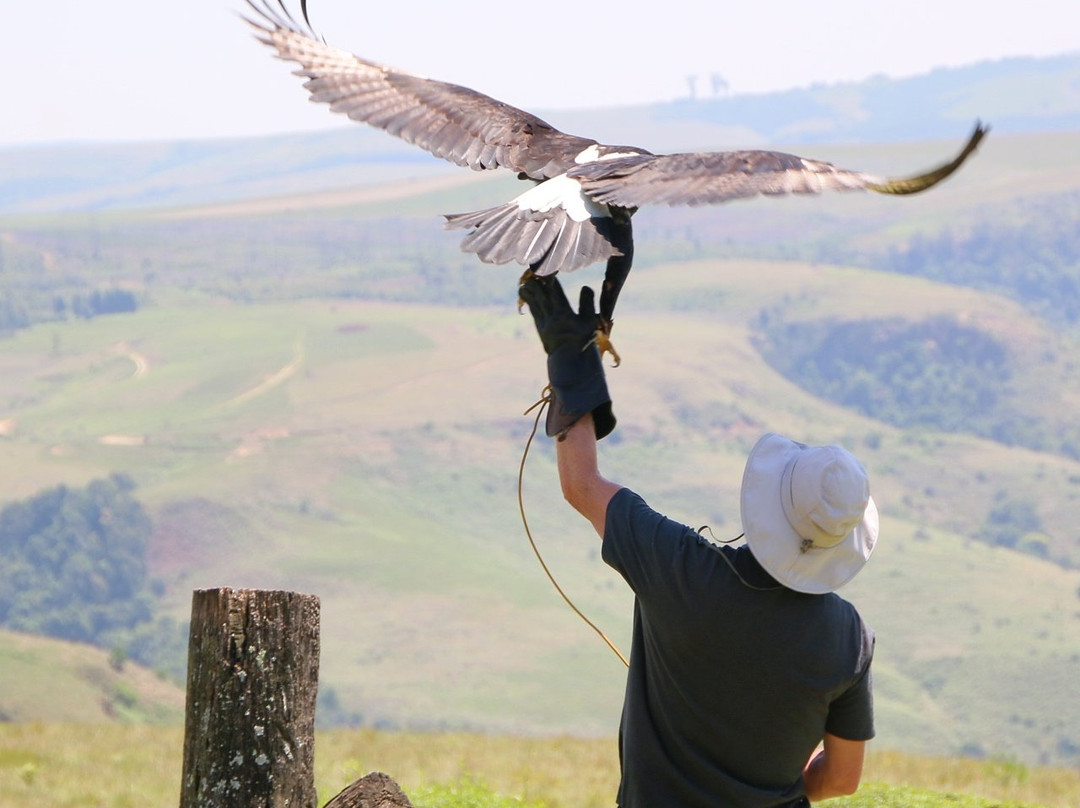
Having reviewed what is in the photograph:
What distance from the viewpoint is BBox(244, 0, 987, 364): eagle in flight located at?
4.27 m

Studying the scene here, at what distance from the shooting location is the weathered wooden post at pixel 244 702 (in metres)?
4.33

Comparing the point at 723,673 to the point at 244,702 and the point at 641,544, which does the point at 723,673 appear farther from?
the point at 244,702

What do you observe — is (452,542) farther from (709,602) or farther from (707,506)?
(709,602)

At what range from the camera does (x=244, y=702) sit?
4.34m

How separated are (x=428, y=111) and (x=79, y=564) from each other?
133 meters

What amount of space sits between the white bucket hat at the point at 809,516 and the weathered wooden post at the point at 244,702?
5.41ft

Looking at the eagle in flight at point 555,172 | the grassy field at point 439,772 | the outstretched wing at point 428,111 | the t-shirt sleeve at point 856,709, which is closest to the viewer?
the t-shirt sleeve at point 856,709

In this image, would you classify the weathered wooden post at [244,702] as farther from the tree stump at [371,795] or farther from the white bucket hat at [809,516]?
the white bucket hat at [809,516]

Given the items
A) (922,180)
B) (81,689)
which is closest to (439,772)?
(922,180)

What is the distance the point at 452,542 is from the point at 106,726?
12510 cm

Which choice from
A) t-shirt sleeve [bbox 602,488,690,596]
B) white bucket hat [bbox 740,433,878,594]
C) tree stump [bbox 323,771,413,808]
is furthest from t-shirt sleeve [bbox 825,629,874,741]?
tree stump [bbox 323,771,413,808]

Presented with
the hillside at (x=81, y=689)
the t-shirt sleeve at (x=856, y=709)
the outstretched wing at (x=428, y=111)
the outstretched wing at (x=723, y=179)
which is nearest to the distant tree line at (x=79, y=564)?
the hillside at (x=81, y=689)

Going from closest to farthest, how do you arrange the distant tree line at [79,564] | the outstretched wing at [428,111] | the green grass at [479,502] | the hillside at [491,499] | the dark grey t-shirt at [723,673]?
1. the dark grey t-shirt at [723,673]
2. the outstretched wing at [428,111]
3. the hillside at [491,499]
4. the green grass at [479,502]
5. the distant tree line at [79,564]

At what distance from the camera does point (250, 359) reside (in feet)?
627
